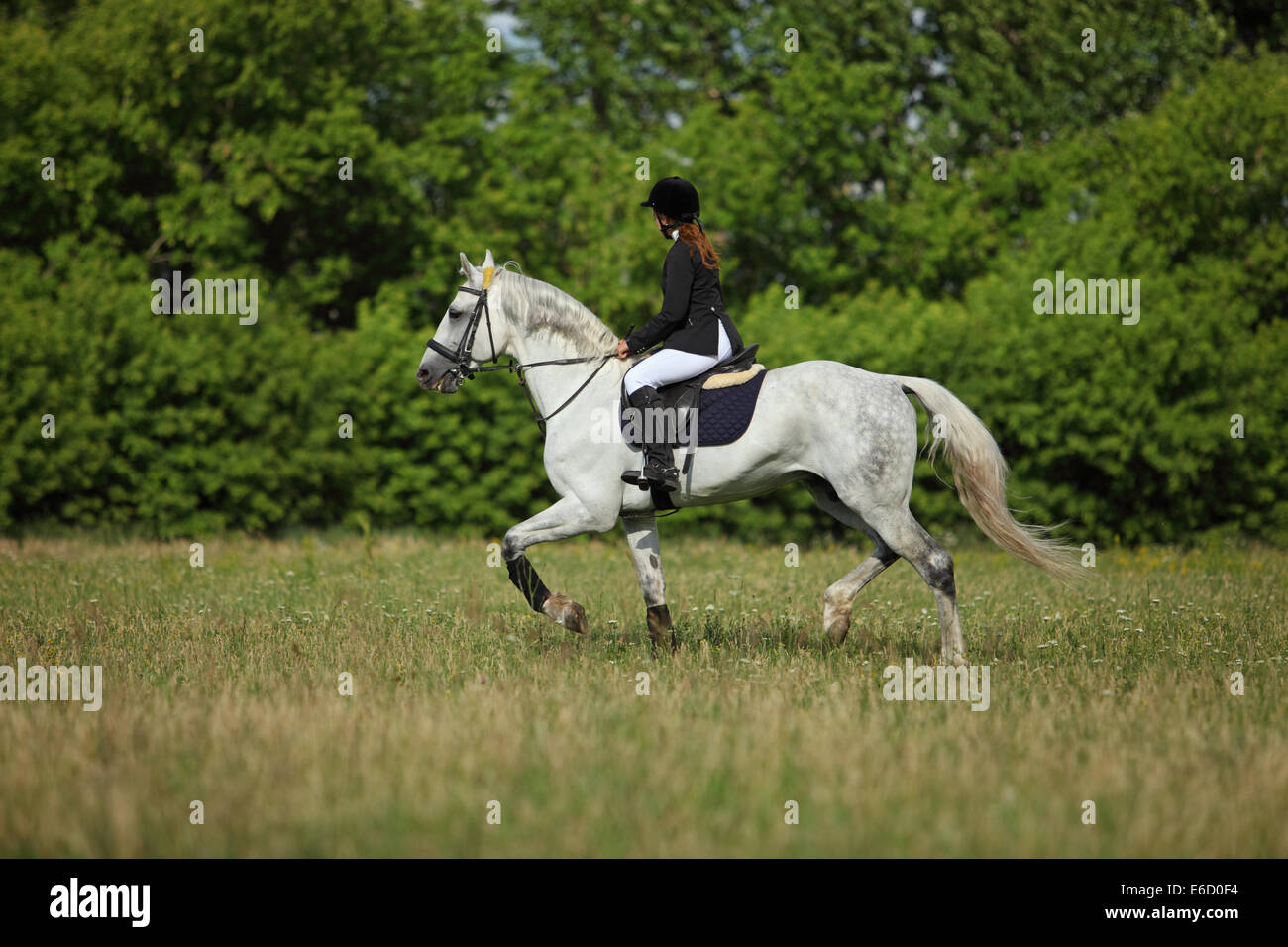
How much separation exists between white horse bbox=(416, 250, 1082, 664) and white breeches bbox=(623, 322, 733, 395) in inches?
11.4

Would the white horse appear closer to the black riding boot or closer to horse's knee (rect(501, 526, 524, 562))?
horse's knee (rect(501, 526, 524, 562))

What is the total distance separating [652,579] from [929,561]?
189cm

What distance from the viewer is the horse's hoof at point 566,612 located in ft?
24.8

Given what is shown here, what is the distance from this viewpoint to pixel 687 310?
25.2ft

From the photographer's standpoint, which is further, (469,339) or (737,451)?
(469,339)

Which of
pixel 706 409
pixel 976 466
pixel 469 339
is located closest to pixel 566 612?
pixel 706 409

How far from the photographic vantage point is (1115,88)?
26.5 m

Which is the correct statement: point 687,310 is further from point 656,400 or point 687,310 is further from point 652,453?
point 652,453

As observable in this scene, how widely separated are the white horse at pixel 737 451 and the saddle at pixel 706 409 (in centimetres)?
7

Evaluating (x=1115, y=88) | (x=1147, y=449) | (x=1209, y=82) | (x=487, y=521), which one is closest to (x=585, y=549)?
(x=487, y=521)

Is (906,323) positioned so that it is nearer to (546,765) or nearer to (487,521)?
(487,521)

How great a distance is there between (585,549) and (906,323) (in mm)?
6399

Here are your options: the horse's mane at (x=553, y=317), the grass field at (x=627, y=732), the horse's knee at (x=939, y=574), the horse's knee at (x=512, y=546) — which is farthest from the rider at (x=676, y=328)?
the horse's knee at (x=939, y=574)

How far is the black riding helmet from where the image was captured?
7637mm
